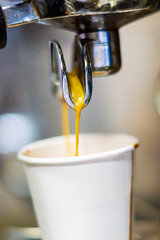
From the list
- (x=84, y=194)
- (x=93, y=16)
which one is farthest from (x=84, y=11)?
(x=84, y=194)

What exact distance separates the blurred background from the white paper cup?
134mm

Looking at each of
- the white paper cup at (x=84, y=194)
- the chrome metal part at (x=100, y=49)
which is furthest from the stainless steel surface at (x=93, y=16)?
the white paper cup at (x=84, y=194)

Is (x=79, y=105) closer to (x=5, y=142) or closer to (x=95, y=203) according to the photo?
(x=95, y=203)

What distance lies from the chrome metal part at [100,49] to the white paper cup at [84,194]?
0.10 metres

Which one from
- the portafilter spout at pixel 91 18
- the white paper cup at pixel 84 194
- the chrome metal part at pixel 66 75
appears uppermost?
the portafilter spout at pixel 91 18

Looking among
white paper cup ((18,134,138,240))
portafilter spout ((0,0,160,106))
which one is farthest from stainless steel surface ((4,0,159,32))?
white paper cup ((18,134,138,240))

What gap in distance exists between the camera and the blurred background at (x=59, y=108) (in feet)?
1.84

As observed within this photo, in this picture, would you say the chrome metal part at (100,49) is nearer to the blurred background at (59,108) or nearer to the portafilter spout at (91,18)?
the portafilter spout at (91,18)

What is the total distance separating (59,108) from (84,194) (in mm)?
238

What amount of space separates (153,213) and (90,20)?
36cm

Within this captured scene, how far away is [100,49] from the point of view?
41cm

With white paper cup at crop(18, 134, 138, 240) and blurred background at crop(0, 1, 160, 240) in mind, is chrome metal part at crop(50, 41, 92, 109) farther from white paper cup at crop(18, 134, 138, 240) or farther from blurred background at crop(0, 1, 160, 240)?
blurred background at crop(0, 1, 160, 240)

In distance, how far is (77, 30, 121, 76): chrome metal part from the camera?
1.33 feet

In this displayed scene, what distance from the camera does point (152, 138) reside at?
616 mm
